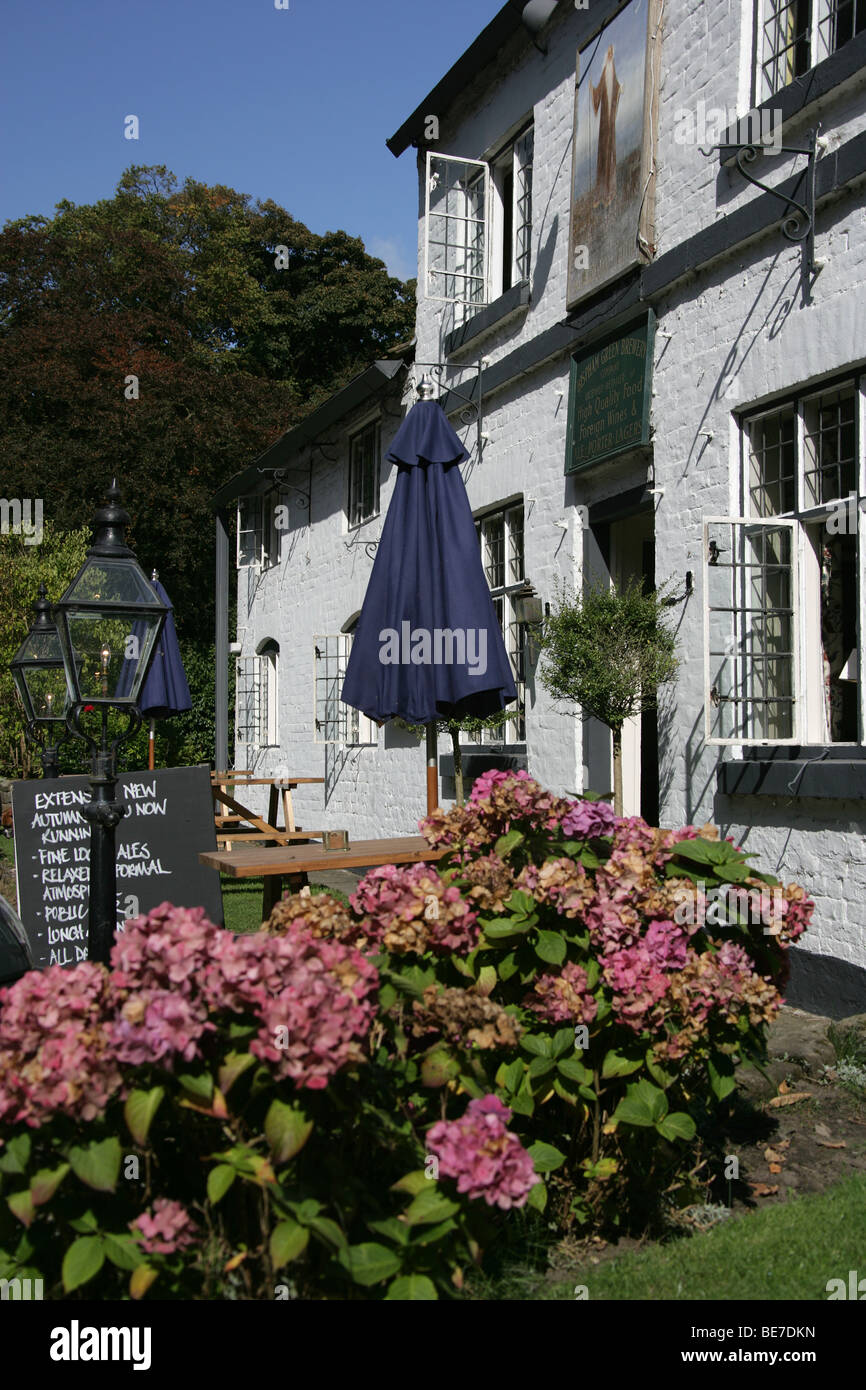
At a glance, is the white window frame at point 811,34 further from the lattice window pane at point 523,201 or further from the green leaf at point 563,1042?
the green leaf at point 563,1042

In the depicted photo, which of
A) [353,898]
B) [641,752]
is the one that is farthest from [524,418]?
[353,898]

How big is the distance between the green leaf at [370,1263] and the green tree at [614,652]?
4.88 m

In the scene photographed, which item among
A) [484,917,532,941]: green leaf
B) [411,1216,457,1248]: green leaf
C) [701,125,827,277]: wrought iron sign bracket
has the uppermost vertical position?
[701,125,827,277]: wrought iron sign bracket

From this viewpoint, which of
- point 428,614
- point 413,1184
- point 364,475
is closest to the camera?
point 413,1184

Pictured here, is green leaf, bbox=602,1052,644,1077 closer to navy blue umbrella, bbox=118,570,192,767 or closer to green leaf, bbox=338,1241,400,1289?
green leaf, bbox=338,1241,400,1289

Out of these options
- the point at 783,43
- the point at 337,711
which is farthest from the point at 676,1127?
the point at 337,711

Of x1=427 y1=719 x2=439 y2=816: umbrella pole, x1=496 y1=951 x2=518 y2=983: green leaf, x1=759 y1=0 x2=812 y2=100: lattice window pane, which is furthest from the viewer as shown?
x1=427 y1=719 x2=439 y2=816: umbrella pole

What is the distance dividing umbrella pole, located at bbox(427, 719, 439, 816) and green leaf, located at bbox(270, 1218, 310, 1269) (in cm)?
426

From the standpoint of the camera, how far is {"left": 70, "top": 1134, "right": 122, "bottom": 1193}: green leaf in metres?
2.13

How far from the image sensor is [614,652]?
696 centimetres

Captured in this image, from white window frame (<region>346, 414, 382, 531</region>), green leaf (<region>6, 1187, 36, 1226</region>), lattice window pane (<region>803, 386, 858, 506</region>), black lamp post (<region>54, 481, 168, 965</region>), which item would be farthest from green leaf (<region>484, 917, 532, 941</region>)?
white window frame (<region>346, 414, 382, 531</region>)

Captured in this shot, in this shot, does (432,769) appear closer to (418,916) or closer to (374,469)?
(418,916)

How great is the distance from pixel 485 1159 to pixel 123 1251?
703 millimetres
